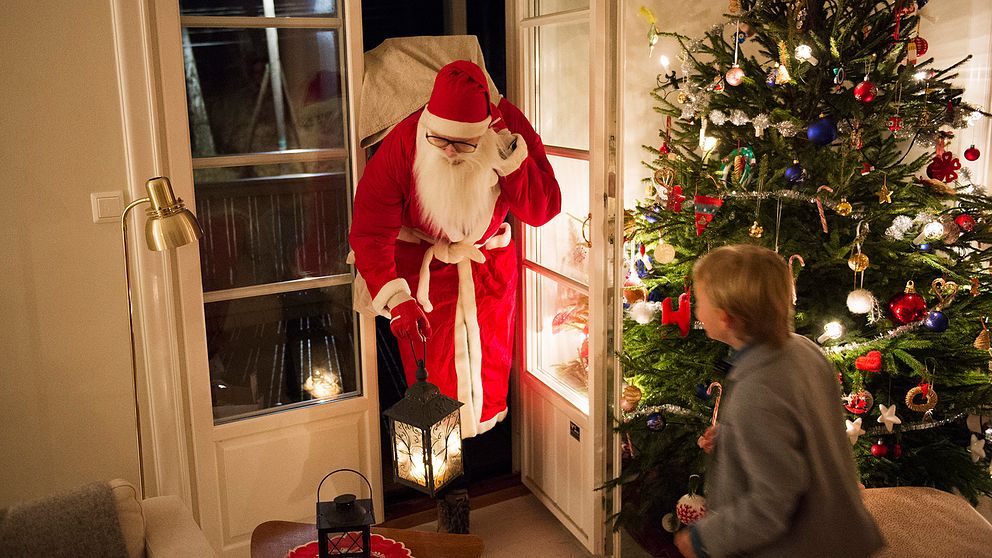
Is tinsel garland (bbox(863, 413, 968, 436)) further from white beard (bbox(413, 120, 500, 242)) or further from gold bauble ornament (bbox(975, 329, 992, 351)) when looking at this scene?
white beard (bbox(413, 120, 500, 242))

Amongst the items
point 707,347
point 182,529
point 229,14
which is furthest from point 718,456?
point 229,14

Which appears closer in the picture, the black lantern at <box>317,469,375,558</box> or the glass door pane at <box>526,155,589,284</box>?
the black lantern at <box>317,469,375,558</box>

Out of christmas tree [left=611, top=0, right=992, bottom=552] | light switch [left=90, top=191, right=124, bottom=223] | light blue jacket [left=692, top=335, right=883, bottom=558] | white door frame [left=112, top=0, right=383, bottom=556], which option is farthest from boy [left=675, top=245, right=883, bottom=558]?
light switch [left=90, top=191, right=124, bottom=223]

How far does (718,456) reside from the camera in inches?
62.1

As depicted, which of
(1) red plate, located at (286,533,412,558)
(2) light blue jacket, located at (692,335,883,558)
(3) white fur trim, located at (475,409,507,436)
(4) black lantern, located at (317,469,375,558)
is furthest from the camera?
(3) white fur trim, located at (475,409,507,436)

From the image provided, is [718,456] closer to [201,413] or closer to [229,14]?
[201,413]

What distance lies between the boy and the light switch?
175cm

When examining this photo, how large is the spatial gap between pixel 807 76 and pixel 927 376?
0.86 metres

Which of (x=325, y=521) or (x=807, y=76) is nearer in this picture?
(x=325, y=521)

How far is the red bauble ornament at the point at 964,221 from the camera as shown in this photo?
2.08 m

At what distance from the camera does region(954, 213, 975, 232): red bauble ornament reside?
2.08 meters

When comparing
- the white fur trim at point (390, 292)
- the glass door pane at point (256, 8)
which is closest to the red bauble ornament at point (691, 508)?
the white fur trim at point (390, 292)

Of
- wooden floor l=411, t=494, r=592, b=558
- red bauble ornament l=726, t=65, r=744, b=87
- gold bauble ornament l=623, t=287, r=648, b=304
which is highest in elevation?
red bauble ornament l=726, t=65, r=744, b=87

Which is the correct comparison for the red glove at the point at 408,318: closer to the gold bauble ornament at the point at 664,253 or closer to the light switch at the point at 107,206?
the gold bauble ornament at the point at 664,253
